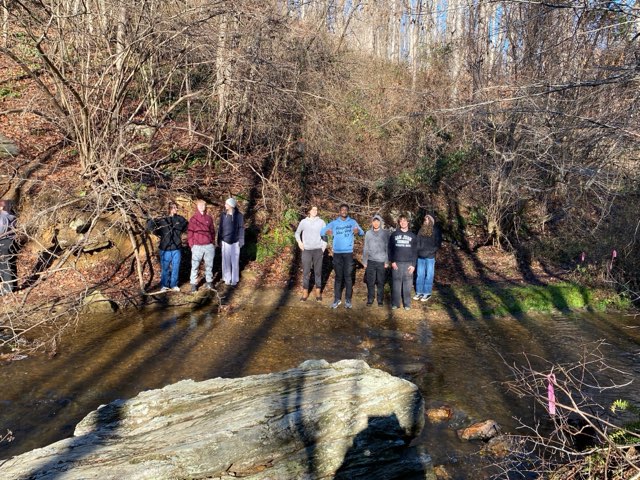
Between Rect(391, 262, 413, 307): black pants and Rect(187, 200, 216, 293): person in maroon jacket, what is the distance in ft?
12.1

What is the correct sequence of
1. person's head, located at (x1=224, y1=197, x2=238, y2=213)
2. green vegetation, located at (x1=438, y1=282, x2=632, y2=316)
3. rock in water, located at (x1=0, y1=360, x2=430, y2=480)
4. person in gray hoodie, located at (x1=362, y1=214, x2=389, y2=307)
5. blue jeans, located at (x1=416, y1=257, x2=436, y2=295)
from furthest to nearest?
blue jeans, located at (x1=416, y1=257, x2=436, y2=295) < green vegetation, located at (x1=438, y1=282, x2=632, y2=316) < person's head, located at (x1=224, y1=197, x2=238, y2=213) < person in gray hoodie, located at (x1=362, y1=214, x2=389, y2=307) < rock in water, located at (x1=0, y1=360, x2=430, y2=480)

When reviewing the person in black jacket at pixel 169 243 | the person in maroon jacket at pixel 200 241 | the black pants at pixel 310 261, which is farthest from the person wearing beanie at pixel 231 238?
the black pants at pixel 310 261

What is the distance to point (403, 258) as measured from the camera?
33.6 feet

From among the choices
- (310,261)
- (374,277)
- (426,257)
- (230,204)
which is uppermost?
(230,204)

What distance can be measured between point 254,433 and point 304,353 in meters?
3.22

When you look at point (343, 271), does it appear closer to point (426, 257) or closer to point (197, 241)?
point (426, 257)

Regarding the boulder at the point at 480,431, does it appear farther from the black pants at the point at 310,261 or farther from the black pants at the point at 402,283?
the black pants at the point at 310,261

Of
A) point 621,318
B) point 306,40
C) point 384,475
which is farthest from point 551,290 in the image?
point 306,40

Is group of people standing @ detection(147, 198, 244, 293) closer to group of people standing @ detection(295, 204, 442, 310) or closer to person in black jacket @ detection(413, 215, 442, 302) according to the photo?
group of people standing @ detection(295, 204, 442, 310)

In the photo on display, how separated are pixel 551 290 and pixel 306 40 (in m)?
9.34

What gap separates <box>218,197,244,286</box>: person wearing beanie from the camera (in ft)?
35.7

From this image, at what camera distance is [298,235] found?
10.4 meters

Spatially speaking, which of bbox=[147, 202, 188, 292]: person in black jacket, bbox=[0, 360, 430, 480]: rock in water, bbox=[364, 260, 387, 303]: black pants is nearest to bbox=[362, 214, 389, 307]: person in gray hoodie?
bbox=[364, 260, 387, 303]: black pants

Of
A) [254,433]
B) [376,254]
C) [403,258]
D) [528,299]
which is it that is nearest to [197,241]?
[376,254]
